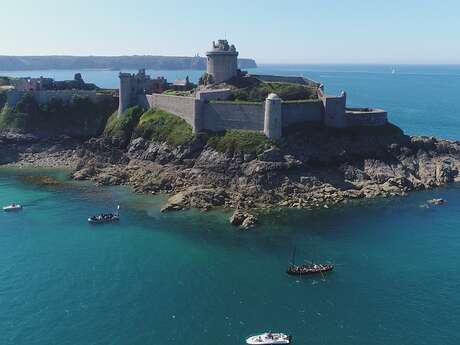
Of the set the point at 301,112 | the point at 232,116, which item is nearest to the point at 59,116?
the point at 232,116

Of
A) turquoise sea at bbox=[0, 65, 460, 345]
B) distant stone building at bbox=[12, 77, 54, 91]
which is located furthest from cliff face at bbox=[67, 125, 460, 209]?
distant stone building at bbox=[12, 77, 54, 91]

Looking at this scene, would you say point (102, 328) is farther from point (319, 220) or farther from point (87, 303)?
point (319, 220)

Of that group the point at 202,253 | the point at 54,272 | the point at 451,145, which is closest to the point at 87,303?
the point at 54,272

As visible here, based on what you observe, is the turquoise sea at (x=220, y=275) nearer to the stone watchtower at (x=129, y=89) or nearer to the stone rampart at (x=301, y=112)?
the stone rampart at (x=301, y=112)

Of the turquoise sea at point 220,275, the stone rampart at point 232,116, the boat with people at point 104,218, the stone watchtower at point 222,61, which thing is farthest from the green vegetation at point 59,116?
the boat with people at point 104,218

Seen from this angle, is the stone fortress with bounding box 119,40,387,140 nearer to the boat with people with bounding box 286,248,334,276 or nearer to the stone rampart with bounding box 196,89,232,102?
the stone rampart with bounding box 196,89,232,102

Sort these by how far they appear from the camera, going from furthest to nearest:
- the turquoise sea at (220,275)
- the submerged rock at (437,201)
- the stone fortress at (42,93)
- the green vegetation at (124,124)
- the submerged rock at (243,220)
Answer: the stone fortress at (42,93) < the green vegetation at (124,124) < the submerged rock at (437,201) < the submerged rock at (243,220) < the turquoise sea at (220,275)
